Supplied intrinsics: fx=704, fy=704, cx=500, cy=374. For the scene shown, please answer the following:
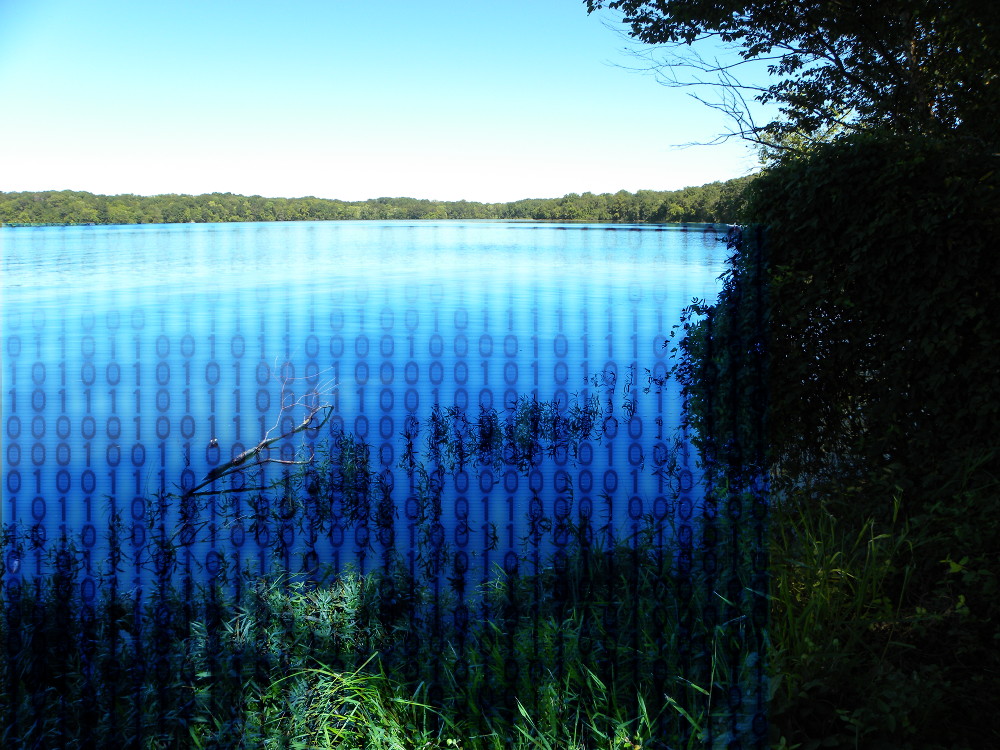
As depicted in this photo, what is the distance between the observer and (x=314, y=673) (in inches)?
123

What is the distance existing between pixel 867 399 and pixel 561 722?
3104mm

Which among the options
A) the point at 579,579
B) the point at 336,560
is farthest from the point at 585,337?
the point at 336,560

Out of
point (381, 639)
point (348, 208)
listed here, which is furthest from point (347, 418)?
point (348, 208)

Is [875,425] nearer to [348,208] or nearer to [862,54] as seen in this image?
[862,54]

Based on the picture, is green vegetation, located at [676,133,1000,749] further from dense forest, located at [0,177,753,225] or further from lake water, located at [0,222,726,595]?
dense forest, located at [0,177,753,225]

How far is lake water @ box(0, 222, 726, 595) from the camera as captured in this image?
473 cm

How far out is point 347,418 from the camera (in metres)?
5.62

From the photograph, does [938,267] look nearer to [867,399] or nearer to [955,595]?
[867,399]

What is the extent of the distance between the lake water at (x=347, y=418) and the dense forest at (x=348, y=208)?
2.61 meters

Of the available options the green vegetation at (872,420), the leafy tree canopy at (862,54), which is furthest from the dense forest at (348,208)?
the green vegetation at (872,420)

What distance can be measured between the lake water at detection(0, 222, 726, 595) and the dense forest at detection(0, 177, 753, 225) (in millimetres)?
2608

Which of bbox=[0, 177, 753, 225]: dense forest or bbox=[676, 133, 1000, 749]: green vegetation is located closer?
bbox=[676, 133, 1000, 749]: green vegetation

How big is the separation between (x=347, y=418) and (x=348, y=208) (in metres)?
6.76

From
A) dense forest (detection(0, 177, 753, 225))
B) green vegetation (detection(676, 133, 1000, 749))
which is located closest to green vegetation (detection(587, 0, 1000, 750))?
green vegetation (detection(676, 133, 1000, 749))
